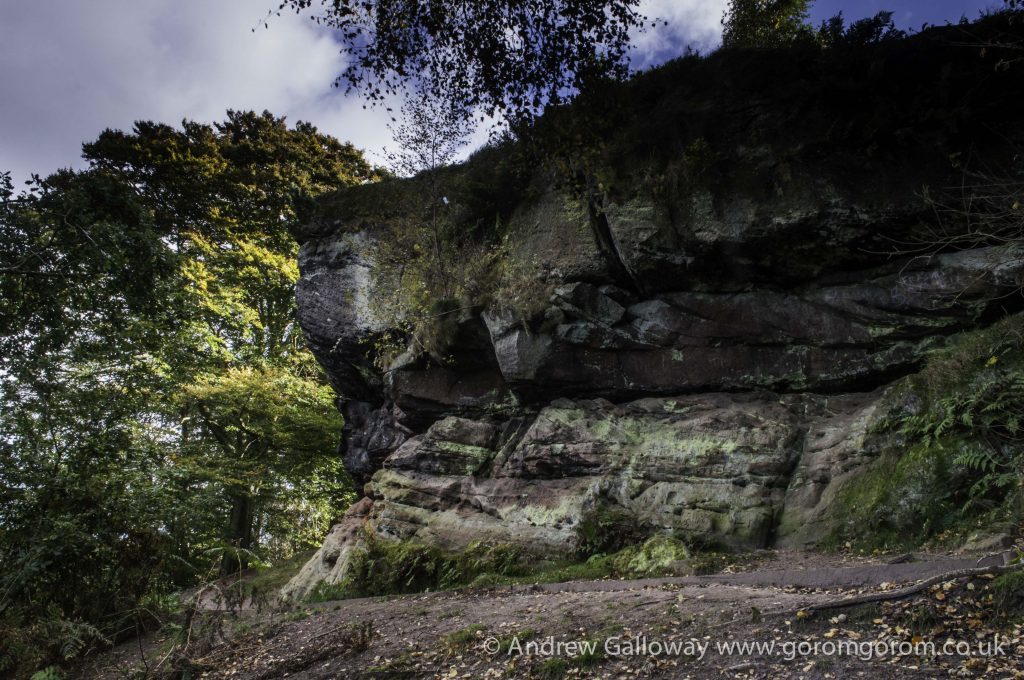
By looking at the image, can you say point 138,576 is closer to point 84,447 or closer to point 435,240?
point 84,447

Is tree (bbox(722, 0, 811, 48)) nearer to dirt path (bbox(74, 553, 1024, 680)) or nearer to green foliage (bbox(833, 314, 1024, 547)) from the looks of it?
green foliage (bbox(833, 314, 1024, 547))

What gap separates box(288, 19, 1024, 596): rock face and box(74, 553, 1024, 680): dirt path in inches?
82.4

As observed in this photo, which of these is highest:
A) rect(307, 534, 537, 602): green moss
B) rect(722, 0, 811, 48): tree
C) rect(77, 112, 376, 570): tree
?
rect(722, 0, 811, 48): tree

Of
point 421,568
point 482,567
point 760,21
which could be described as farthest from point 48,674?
point 760,21

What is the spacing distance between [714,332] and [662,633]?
7029 millimetres

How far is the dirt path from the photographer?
3.87 m

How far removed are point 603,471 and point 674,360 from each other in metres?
2.55

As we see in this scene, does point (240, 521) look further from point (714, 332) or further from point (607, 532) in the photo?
point (714, 332)

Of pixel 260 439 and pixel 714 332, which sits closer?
pixel 714 332

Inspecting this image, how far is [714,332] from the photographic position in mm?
10836

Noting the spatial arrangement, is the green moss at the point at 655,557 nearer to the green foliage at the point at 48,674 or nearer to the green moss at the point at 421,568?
the green moss at the point at 421,568

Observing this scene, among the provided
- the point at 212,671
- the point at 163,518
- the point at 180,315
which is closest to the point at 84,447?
the point at 163,518

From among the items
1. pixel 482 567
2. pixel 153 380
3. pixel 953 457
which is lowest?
pixel 482 567

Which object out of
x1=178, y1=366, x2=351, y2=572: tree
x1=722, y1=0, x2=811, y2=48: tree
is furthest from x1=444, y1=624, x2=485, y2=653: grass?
x1=722, y1=0, x2=811, y2=48: tree
